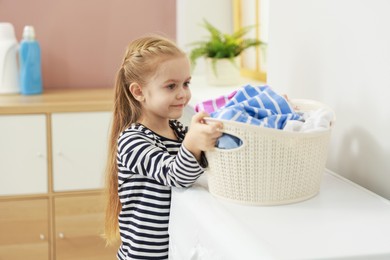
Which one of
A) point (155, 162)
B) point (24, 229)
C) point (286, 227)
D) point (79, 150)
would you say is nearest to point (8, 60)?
point (79, 150)

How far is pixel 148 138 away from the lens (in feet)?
4.88

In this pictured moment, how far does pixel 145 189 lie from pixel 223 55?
150 cm

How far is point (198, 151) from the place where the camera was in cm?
128

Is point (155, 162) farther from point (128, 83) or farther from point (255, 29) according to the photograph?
point (255, 29)

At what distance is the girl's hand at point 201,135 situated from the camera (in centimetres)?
121

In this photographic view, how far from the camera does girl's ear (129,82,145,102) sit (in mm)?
1544

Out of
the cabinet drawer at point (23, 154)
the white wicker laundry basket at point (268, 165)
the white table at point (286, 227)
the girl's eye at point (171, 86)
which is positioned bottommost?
the cabinet drawer at point (23, 154)

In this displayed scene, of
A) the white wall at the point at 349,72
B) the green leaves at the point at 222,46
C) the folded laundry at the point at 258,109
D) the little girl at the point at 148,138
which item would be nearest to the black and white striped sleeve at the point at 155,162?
the little girl at the point at 148,138

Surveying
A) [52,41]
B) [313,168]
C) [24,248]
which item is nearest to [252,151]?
[313,168]

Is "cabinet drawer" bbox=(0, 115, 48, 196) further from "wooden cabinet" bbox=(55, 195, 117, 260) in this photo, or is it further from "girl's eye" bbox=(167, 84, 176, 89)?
"girl's eye" bbox=(167, 84, 176, 89)

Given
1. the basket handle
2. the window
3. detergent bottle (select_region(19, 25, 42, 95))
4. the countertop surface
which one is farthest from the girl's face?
detergent bottle (select_region(19, 25, 42, 95))

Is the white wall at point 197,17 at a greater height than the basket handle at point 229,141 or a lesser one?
greater

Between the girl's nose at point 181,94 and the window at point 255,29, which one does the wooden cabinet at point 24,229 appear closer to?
the window at point 255,29

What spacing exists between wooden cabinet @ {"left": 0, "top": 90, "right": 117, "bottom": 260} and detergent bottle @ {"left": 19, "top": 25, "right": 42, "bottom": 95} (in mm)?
162
